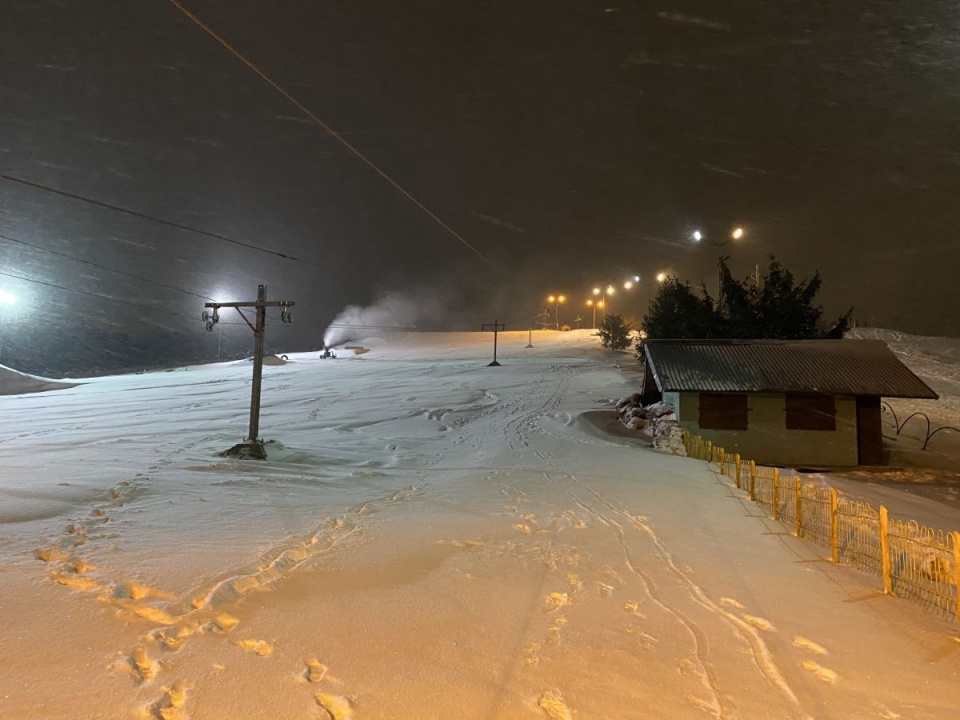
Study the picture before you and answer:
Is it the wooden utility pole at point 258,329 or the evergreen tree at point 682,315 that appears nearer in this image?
the wooden utility pole at point 258,329

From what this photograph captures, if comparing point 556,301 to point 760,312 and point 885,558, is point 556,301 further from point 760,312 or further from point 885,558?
point 885,558

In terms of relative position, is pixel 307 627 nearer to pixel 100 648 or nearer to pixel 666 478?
pixel 100 648

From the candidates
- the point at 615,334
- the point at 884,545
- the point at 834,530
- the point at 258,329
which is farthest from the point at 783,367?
the point at 615,334

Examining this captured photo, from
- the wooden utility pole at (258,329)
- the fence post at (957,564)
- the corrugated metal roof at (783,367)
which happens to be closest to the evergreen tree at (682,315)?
the corrugated metal roof at (783,367)

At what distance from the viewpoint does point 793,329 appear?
3634 centimetres

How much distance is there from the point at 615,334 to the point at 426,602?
57468mm

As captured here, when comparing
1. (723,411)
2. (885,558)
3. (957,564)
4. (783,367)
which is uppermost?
(783,367)

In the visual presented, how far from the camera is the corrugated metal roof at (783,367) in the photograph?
20.3 meters

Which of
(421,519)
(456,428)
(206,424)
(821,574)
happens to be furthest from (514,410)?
(821,574)

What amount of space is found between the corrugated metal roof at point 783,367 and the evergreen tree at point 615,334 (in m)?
34.5

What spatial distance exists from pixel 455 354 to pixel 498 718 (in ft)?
186

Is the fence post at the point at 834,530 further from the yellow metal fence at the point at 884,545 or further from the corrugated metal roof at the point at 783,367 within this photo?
the corrugated metal roof at the point at 783,367

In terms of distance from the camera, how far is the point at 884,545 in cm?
650

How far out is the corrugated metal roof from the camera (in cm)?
2030
